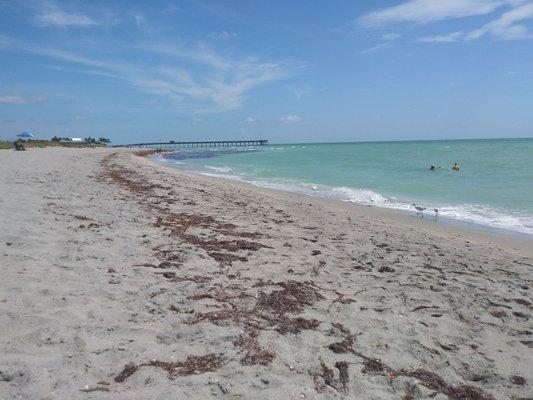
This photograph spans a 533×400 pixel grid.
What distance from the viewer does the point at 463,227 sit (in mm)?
10797

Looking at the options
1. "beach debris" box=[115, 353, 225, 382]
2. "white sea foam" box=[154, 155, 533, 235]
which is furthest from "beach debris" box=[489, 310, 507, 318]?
"white sea foam" box=[154, 155, 533, 235]

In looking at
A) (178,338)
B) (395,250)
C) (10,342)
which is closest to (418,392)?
(178,338)

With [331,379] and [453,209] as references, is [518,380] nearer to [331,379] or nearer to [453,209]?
[331,379]

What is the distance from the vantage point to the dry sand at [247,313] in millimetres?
3219

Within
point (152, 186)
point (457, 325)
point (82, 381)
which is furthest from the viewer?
point (152, 186)

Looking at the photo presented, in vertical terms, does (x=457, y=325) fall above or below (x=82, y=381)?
below

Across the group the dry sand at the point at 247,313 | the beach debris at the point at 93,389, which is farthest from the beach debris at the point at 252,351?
the beach debris at the point at 93,389

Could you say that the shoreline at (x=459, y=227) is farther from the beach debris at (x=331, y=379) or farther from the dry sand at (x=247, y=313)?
the beach debris at (x=331, y=379)

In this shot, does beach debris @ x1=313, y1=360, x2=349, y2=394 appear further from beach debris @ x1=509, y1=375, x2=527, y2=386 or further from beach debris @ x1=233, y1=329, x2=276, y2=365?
beach debris @ x1=509, y1=375, x2=527, y2=386

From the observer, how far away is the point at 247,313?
14.6 ft

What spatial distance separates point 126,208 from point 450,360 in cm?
771

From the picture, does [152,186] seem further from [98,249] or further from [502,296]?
[502,296]

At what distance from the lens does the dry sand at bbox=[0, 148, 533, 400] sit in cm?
322

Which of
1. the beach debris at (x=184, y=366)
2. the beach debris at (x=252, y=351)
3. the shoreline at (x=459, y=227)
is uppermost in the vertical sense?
the beach debris at (x=184, y=366)
